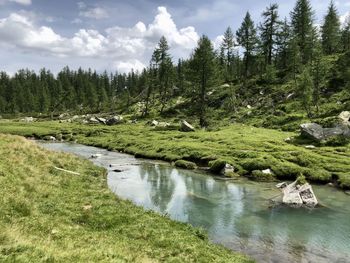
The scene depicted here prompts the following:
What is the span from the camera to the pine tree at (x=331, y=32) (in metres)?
127

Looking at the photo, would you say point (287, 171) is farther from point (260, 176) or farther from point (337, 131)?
point (337, 131)

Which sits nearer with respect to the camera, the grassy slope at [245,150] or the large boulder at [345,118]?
the grassy slope at [245,150]

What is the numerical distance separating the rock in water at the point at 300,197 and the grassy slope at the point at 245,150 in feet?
28.6

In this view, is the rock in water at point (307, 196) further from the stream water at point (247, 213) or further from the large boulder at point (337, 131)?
the large boulder at point (337, 131)

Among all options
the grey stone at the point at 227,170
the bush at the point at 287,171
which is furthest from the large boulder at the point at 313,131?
the grey stone at the point at 227,170

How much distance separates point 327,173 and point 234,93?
69301mm

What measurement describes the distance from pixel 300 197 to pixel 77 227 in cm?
2147

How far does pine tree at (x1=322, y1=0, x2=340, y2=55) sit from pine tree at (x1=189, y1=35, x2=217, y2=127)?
193 feet

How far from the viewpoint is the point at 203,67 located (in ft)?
296

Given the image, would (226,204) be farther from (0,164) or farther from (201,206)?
(0,164)

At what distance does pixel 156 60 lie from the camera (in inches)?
4985

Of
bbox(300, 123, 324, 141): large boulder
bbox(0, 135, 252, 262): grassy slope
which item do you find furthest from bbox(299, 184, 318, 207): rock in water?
bbox(300, 123, 324, 141): large boulder

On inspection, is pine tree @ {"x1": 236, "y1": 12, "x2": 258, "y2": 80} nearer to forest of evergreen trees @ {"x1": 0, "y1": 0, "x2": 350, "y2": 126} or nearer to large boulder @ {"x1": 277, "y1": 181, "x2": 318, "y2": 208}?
forest of evergreen trees @ {"x1": 0, "y1": 0, "x2": 350, "y2": 126}

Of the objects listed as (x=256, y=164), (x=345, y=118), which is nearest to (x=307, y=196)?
(x=256, y=164)
